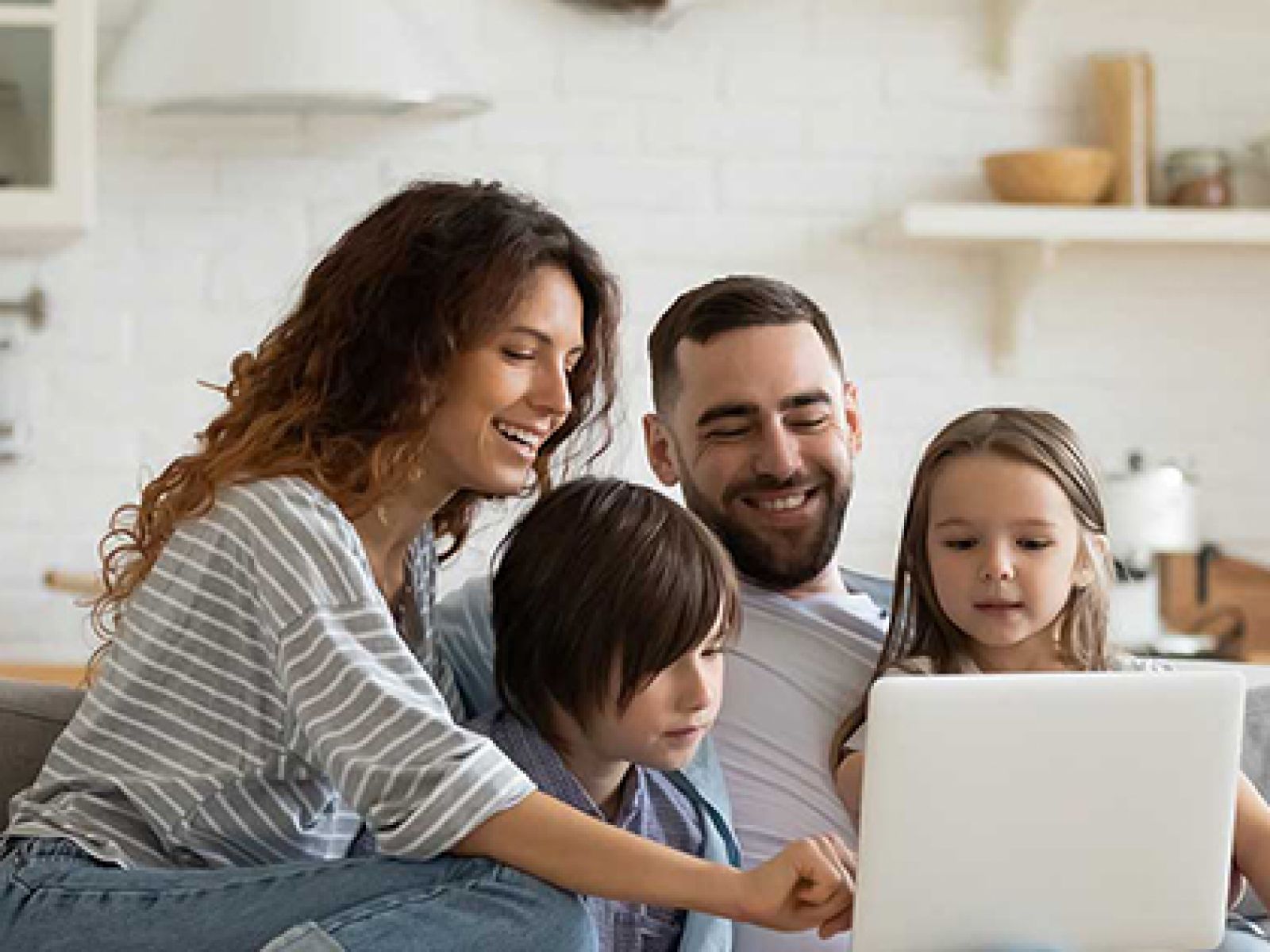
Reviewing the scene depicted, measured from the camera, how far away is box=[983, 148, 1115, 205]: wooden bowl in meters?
3.51

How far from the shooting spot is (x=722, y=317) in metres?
2.23

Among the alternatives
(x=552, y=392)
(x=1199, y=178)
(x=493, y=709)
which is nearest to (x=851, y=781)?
(x=493, y=709)

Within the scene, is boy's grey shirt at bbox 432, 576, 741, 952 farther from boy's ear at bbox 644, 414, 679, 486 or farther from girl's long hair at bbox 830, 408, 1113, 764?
boy's ear at bbox 644, 414, 679, 486

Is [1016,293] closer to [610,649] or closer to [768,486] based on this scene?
[768,486]

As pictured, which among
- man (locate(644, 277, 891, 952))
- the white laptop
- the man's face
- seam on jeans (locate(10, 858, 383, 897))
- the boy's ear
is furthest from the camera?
the boy's ear

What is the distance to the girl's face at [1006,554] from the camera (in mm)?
2021

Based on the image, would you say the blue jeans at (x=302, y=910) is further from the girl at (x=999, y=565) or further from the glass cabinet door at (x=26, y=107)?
the glass cabinet door at (x=26, y=107)

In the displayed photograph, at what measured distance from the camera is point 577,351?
1981 mm

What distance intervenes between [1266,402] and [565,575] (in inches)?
87.2

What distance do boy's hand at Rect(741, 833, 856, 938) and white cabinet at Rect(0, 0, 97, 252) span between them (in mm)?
1952

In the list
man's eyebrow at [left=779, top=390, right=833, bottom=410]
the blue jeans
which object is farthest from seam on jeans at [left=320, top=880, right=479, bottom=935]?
man's eyebrow at [left=779, top=390, right=833, bottom=410]

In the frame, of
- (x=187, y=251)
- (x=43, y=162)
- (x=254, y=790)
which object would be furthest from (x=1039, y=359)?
(x=254, y=790)

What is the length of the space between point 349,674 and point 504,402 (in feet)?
1.01

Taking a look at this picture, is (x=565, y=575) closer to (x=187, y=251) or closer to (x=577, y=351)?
(x=577, y=351)
